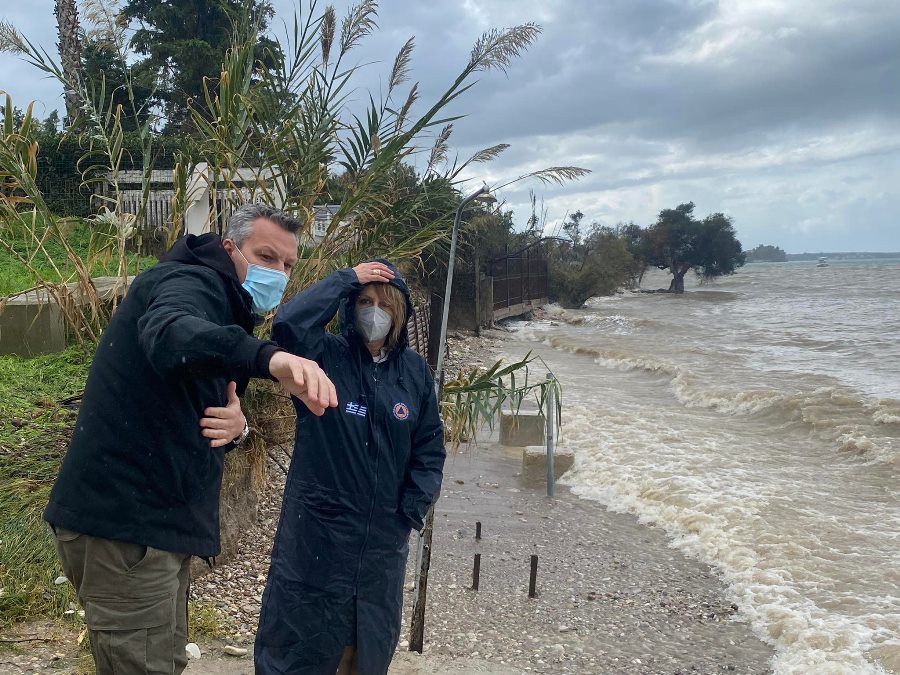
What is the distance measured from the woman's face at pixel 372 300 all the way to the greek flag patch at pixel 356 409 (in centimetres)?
36

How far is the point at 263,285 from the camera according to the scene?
98.0 inches

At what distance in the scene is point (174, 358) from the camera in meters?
1.72

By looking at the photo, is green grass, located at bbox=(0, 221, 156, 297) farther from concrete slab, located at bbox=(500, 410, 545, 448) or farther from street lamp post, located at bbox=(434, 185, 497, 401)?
concrete slab, located at bbox=(500, 410, 545, 448)

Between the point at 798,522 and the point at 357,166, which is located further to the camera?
the point at 798,522

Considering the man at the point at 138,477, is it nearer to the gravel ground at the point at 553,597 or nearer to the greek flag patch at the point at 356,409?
the greek flag patch at the point at 356,409

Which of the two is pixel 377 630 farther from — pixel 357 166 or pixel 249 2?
pixel 249 2

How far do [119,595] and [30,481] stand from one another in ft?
9.77

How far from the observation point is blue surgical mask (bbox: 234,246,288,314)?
8.05 ft

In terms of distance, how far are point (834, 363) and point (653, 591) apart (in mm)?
19627

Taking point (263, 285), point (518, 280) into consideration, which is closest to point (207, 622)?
point (263, 285)

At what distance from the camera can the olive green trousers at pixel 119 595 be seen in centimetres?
201

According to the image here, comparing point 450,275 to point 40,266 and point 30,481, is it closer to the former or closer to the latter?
point 30,481

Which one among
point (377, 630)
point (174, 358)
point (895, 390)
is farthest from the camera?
point (895, 390)

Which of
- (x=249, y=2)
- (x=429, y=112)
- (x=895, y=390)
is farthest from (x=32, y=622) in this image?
(x=895, y=390)
